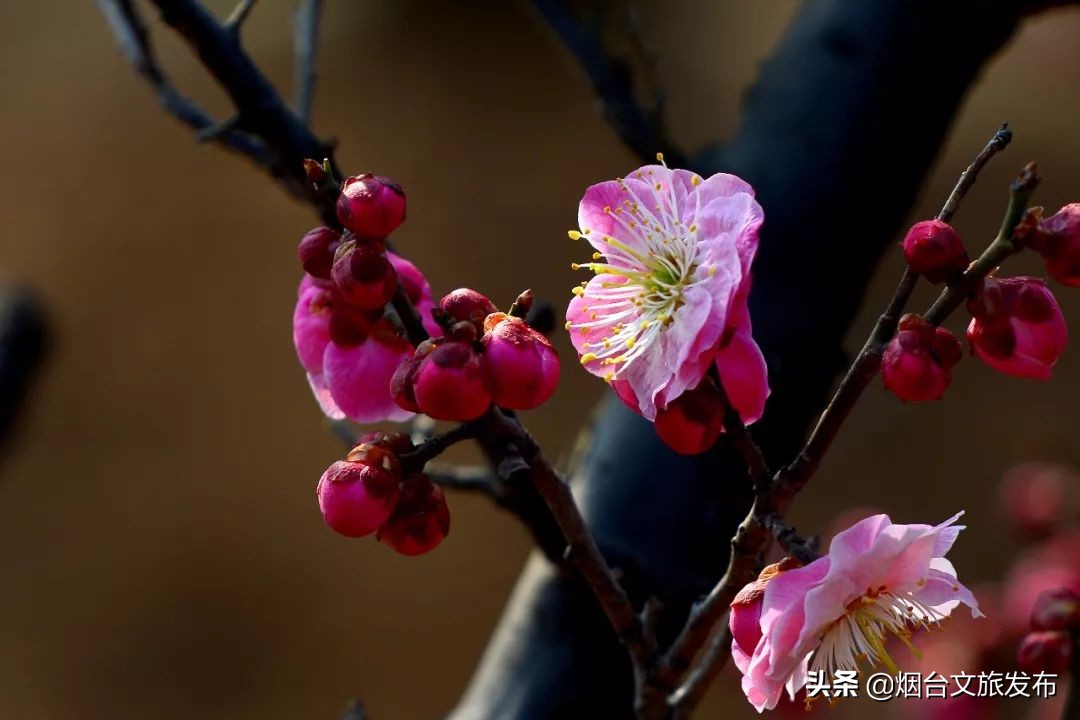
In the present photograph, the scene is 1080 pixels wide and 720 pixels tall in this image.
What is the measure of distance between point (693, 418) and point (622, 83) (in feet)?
1.36

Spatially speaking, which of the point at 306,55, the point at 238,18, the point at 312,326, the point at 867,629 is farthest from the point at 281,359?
the point at 867,629

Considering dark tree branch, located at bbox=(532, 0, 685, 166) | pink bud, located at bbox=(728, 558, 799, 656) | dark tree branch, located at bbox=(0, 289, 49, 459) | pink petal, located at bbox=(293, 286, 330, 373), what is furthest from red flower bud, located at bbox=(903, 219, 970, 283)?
dark tree branch, located at bbox=(0, 289, 49, 459)

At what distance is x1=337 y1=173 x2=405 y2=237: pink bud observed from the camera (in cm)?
32

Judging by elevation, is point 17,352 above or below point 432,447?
above

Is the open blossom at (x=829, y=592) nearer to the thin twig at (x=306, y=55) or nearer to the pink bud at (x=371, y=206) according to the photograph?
the pink bud at (x=371, y=206)

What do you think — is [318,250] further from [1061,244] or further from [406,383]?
[1061,244]

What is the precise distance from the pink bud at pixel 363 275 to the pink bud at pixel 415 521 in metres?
0.07

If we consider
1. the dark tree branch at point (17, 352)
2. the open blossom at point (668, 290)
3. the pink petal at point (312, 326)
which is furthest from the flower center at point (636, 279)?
the dark tree branch at point (17, 352)

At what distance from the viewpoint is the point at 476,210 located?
2.45m

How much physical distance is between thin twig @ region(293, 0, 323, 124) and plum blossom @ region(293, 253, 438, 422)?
0.82ft

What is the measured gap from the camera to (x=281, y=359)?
2.29 meters

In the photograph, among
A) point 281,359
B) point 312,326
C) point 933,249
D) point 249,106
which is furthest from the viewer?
point 281,359

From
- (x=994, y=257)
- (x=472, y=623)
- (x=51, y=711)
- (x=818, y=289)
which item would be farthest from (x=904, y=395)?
(x=51, y=711)

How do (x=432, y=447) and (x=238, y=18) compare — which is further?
(x=238, y=18)
